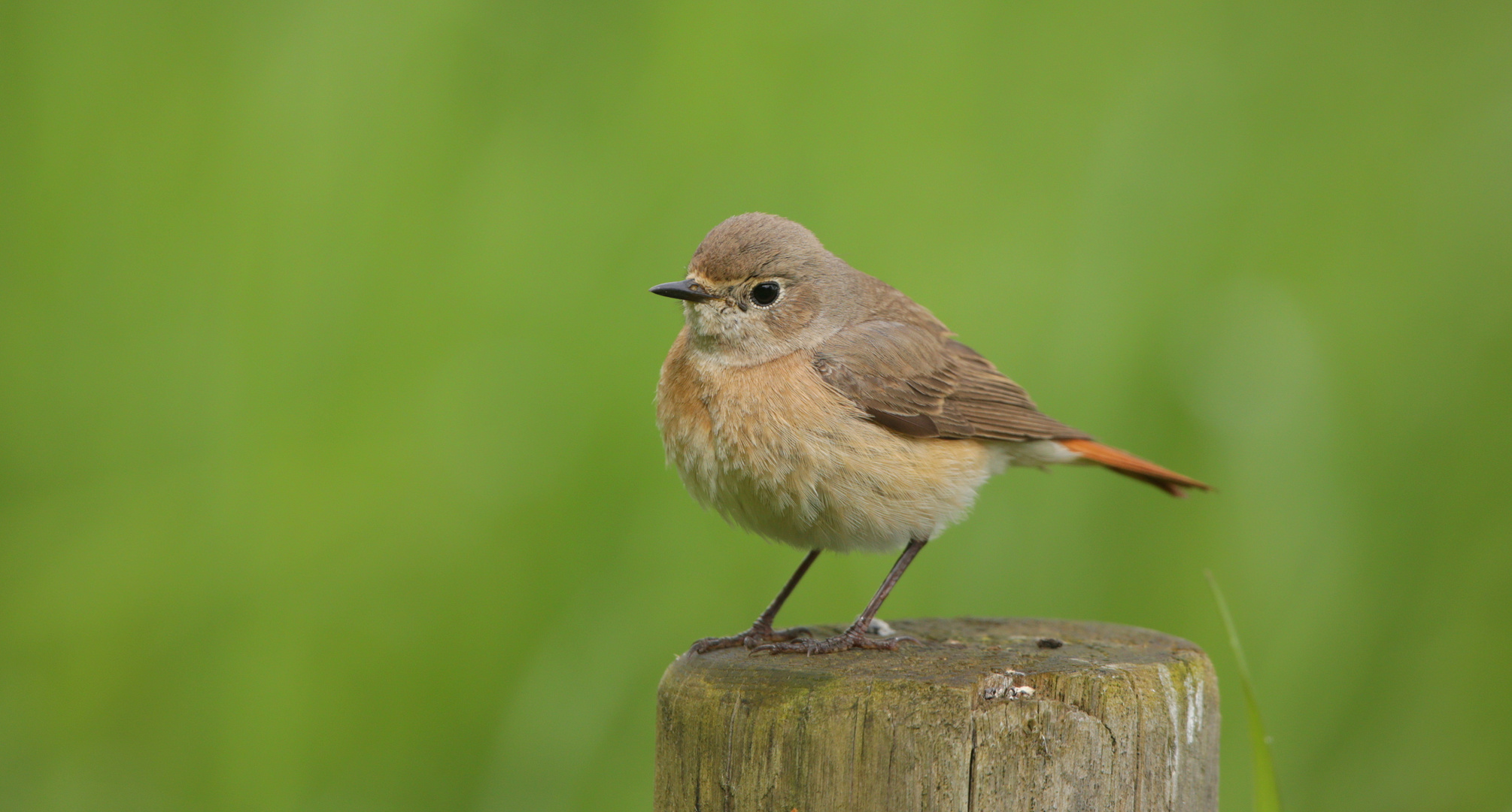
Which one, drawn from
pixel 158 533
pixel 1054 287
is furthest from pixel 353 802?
pixel 1054 287

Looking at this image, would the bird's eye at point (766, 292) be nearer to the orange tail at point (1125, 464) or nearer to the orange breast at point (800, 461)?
the orange breast at point (800, 461)

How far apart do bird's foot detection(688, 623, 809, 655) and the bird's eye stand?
105 cm

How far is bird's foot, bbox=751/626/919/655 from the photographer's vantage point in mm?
3242

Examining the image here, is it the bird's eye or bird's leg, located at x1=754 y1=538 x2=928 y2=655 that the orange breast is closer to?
the bird's eye

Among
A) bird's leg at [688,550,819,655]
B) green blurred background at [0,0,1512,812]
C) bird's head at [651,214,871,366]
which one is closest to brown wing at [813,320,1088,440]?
bird's head at [651,214,871,366]

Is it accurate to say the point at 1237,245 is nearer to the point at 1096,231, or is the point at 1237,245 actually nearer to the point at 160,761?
the point at 1096,231

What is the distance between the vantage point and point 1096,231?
5.57 meters

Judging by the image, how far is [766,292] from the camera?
4.09 metres

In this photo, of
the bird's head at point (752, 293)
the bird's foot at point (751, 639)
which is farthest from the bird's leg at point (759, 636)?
the bird's head at point (752, 293)

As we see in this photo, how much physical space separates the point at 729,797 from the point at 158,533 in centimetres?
310

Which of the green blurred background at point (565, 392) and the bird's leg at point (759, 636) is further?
the green blurred background at point (565, 392)

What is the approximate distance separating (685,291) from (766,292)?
0.30 meters

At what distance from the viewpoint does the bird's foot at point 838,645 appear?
10.6 ft

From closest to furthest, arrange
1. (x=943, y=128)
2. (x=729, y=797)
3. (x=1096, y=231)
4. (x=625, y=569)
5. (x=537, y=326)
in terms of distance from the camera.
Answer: (x=729, y=797) → (x=625, y=569) → (x=537, y=326) → (x=1096, y=231) → (x=943, y=128)
